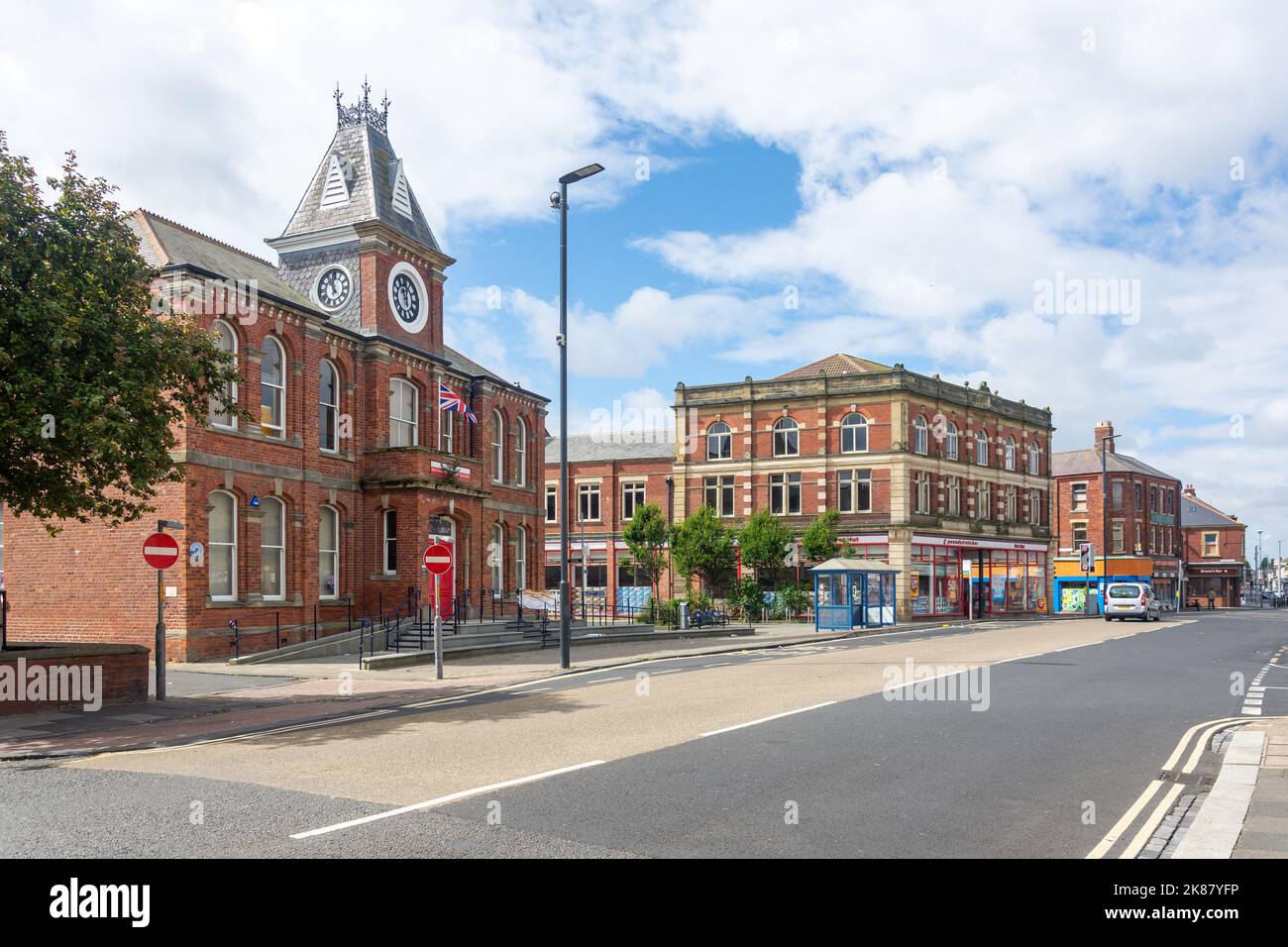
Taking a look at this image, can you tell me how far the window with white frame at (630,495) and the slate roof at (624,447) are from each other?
171 centimetres

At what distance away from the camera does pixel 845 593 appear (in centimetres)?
3997

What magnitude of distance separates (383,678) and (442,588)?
11026mm

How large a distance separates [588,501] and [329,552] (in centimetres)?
3698

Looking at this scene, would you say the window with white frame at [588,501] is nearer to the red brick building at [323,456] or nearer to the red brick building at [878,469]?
the red brick building at [878,469]

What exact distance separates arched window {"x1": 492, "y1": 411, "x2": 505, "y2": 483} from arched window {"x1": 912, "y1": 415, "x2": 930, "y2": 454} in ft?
83.0

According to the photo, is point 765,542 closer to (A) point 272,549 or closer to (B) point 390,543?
(B) point 390,543

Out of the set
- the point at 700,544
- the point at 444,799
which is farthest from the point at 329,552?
the point at 700,544

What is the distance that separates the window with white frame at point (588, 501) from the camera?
64.4 metres

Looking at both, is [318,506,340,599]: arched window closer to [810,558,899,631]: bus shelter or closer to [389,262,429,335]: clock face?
[389,262,429,335]: clock face

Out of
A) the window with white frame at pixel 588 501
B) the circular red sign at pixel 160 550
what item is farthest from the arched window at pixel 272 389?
the window with white frame at pixel 588 501
